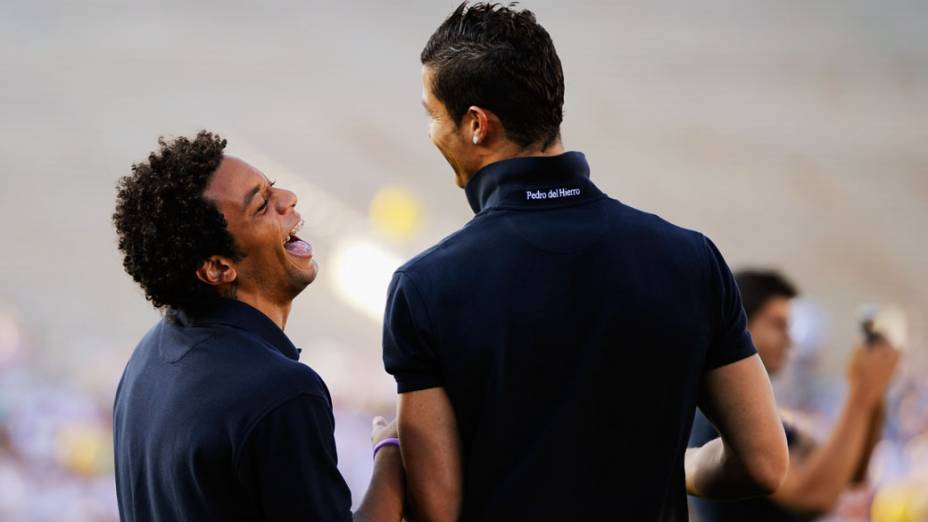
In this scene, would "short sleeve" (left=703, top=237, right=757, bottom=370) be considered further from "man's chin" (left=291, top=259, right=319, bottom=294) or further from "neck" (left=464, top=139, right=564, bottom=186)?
"man's chin" (left=291, top=259, right=319, bottom=294)

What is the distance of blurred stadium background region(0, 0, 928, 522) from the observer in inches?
537

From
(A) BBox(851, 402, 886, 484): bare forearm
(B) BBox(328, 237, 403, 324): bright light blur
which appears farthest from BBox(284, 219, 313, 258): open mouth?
(B) BBox(328, 237, 403, 324): bright light blur

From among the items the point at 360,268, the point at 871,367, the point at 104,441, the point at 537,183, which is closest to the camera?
the point at 537,183

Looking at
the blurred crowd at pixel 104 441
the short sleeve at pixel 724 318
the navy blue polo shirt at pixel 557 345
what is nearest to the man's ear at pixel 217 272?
the navy blue polo shirt at pixel 557 345

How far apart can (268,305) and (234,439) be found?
31 centimetres

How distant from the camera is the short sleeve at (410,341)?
1715 millimetres

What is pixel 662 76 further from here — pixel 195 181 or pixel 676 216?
pixel 195 181

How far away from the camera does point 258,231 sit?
189 cm

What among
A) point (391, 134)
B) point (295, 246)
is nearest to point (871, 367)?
point (295, 246)

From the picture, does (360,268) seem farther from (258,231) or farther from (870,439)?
(258,231)

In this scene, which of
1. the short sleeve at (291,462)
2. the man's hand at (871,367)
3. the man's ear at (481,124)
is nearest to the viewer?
the short sleeve at (291,462)

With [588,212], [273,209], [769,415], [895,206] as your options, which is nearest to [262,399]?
[273,209]

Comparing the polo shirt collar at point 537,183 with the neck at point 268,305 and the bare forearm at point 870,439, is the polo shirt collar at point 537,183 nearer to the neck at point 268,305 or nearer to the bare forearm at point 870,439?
the neck at point 268,305

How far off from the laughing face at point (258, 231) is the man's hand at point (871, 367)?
5.39 ft
